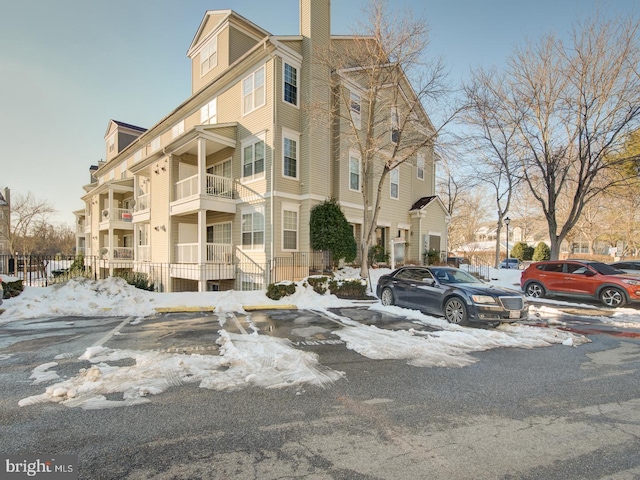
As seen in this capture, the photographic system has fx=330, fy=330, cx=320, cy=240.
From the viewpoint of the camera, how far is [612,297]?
11.7 metres

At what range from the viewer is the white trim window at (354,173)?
18.4 m

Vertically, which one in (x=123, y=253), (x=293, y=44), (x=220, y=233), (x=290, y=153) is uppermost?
(x=293, y=44)

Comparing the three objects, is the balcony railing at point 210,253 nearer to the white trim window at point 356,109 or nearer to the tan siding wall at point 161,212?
the tan siding wall at point 161,212

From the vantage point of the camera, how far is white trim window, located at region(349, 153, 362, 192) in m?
18.4

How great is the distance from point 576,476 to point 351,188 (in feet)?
53.7

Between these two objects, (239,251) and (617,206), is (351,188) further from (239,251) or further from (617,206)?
(617,206)

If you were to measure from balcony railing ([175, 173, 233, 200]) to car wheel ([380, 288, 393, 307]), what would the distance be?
10.1 meters

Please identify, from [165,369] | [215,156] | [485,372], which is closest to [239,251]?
[215,156]

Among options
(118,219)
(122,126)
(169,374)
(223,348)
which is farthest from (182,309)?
(122,126)

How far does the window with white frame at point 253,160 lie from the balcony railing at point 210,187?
1.24 m

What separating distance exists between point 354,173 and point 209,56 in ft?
38.6

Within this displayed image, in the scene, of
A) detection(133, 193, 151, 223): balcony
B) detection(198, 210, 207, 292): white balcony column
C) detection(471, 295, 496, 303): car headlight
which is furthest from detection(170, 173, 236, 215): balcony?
detection(471, 295, 496, 303): car headlight

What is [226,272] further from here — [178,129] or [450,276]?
[178,129]

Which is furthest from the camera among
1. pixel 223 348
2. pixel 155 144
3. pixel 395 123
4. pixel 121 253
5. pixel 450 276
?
pixel 121 253
